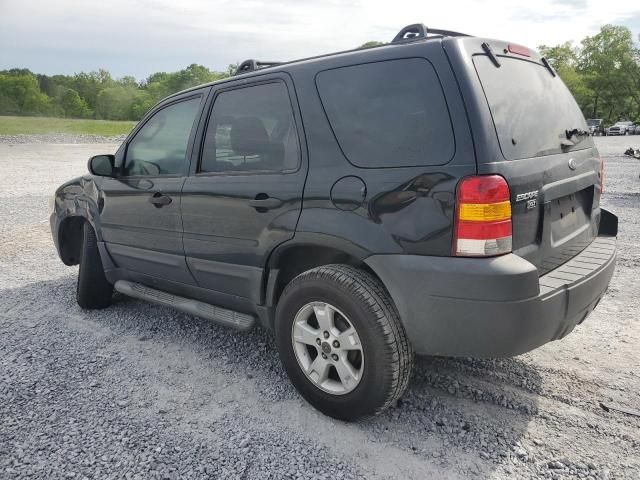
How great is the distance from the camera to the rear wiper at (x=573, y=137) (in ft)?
9.50

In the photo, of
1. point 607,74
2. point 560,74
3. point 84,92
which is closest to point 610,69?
point 607,74

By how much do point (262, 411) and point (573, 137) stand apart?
239 centimetres

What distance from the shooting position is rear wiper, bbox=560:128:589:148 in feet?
9.50

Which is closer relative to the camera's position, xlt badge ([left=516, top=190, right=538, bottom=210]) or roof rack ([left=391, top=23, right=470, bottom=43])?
xlt badge ([left=516, top=190, right=538, bottom=210])

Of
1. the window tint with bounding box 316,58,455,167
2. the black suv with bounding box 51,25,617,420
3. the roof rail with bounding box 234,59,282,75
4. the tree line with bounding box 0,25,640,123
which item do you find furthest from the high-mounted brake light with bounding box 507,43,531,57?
the tree line with bounding box 0,25,640,123

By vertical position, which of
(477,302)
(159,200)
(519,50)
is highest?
(519,50)

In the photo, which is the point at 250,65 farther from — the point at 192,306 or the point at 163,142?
the point at 192,306

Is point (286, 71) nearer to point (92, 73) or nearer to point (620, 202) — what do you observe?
point (620, 202)

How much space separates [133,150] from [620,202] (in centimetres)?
894

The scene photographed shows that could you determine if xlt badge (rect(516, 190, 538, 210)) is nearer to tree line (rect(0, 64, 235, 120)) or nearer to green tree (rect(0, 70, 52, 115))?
tree line (rect(0, 64, 235, 120))

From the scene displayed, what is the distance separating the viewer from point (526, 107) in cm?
265

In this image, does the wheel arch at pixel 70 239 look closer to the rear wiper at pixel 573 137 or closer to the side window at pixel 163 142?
the side window at pixel 163 142

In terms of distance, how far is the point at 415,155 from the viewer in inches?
96.2

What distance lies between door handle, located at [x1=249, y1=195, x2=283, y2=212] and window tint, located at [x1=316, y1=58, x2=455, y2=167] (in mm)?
510
